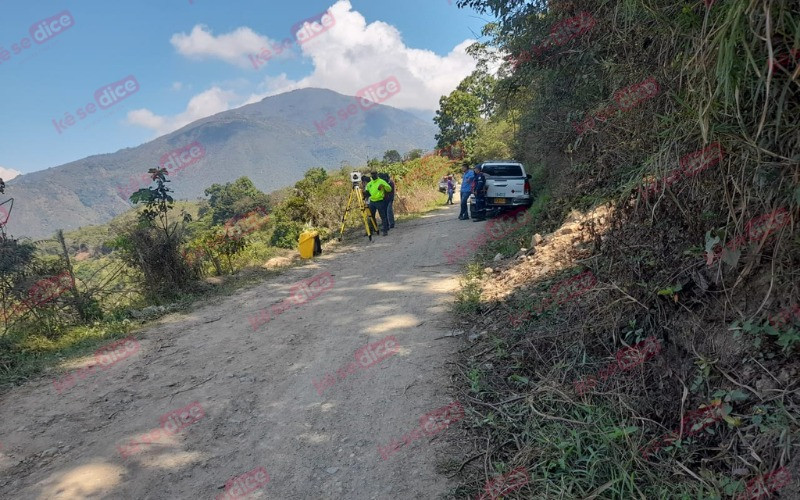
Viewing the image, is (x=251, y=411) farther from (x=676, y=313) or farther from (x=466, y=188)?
(x=466, y=188)

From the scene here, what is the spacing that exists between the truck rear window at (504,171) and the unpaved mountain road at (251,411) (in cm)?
768

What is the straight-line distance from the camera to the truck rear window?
515 inches

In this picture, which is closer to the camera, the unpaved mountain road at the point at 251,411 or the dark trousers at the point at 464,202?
the unpaved mountain road at the point at 251,411

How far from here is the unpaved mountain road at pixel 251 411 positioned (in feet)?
9.41

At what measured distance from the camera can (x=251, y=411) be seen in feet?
12.2

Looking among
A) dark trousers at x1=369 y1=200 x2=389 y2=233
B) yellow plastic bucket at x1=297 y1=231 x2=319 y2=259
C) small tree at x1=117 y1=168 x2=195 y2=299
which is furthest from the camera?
dark trousers at x1=369 y1=200 x2=389 y2=233

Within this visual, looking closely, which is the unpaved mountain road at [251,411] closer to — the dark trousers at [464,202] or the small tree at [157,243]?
the small tree at [157,243]

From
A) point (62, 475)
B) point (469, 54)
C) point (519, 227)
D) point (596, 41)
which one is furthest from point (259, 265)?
point (469, 54)

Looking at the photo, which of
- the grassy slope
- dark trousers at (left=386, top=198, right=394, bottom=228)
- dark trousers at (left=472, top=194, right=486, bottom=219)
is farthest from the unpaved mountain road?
dark trousers at (left=472, top=194, right=486, bottom=219)

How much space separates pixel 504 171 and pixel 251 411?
37.4 ft

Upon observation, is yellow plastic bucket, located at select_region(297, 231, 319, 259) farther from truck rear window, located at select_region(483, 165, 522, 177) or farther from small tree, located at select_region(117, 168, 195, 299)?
truck rear window, located at select_region(483, 165, 522, 177)

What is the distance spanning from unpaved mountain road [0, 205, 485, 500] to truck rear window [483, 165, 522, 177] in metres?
7.68

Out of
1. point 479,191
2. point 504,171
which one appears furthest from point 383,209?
point 504,171

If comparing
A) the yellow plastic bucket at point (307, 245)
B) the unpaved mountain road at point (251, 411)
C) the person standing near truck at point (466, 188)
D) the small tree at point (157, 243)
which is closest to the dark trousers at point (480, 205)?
the person standing near truck at point (466, 188)
